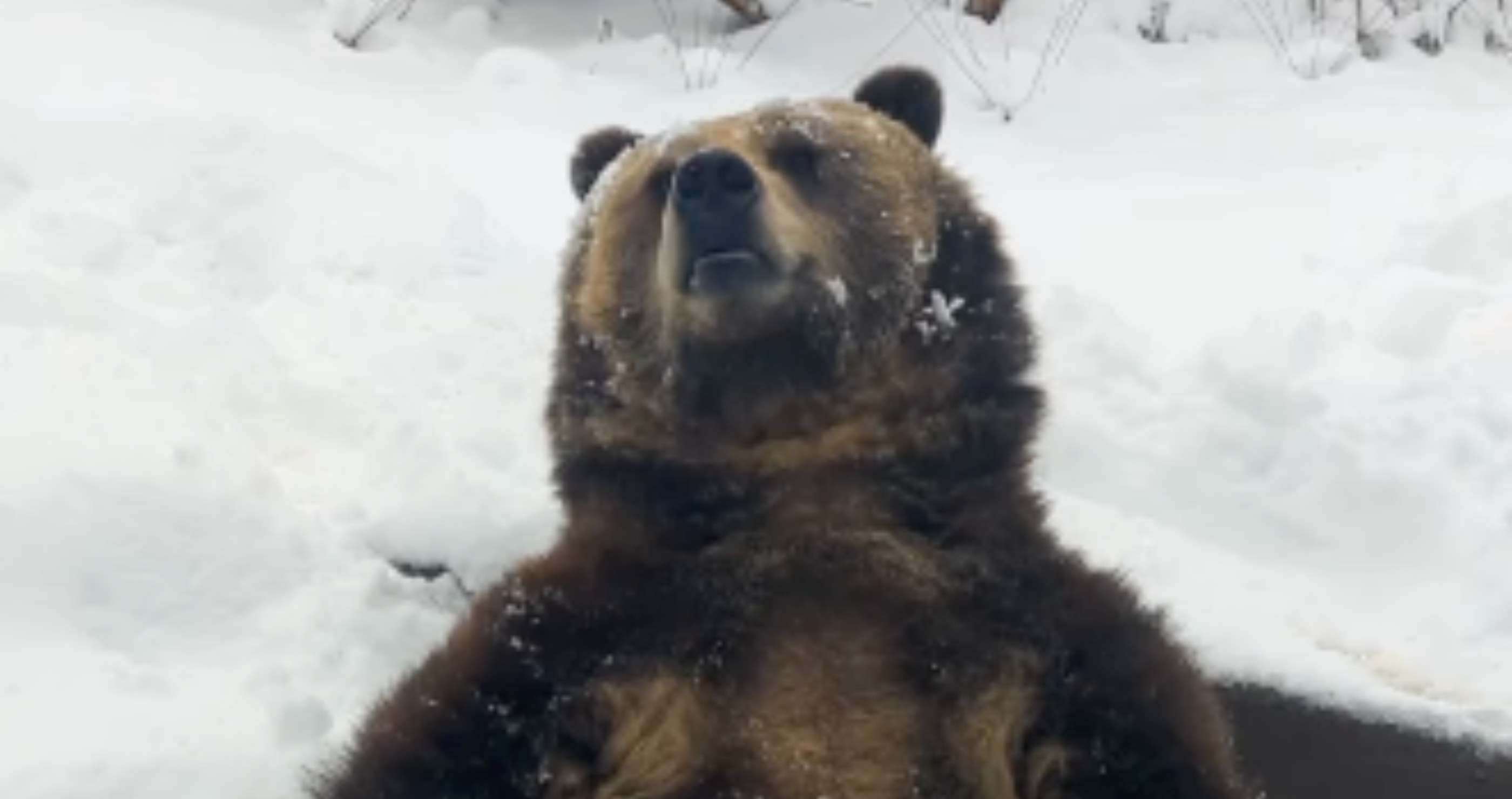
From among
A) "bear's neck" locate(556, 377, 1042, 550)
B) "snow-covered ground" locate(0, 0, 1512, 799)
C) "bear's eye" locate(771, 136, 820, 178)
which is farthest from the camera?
"snow-covered ground" locate(0, 0, 1512, 799)

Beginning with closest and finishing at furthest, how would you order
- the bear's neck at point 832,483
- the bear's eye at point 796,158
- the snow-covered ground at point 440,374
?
1. the bear's neck at point 832,483
2. the bear's eye at point 796,158
3. the snow-covered ground at point 440,374

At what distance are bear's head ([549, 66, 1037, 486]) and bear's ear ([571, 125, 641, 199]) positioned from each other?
19 centimetres

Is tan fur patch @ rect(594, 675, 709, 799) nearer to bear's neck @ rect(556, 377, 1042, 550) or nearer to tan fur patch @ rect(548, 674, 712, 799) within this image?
tan fur patch @ rect(548, 674, 712, 799)

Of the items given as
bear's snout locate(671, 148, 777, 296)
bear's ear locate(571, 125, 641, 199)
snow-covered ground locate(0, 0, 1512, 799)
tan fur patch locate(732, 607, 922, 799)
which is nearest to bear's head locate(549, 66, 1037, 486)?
bear's snout locate(671, 148, 777, 296)

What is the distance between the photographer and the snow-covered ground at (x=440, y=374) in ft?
15.1

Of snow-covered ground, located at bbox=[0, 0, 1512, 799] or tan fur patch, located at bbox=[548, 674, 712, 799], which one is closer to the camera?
tan fur patch, located at bbox=[548, 674, 712, 799]

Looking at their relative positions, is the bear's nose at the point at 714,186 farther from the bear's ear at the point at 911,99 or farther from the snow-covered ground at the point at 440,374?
the snow-covered ground at the point at 440,374

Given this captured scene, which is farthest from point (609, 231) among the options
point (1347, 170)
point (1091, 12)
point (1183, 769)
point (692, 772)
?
point (1091, 12)

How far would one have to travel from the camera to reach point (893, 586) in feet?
12.1

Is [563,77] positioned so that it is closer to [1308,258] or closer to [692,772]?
[1308,258]

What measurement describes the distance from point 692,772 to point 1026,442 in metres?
0.92

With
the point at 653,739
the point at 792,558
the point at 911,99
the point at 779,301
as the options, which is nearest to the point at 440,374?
the point at 911,99

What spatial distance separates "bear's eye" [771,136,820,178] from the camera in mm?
4242

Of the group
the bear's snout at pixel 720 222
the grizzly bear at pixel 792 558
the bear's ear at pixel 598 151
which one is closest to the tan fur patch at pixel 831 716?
the grizzly bear at pixel 792 558
